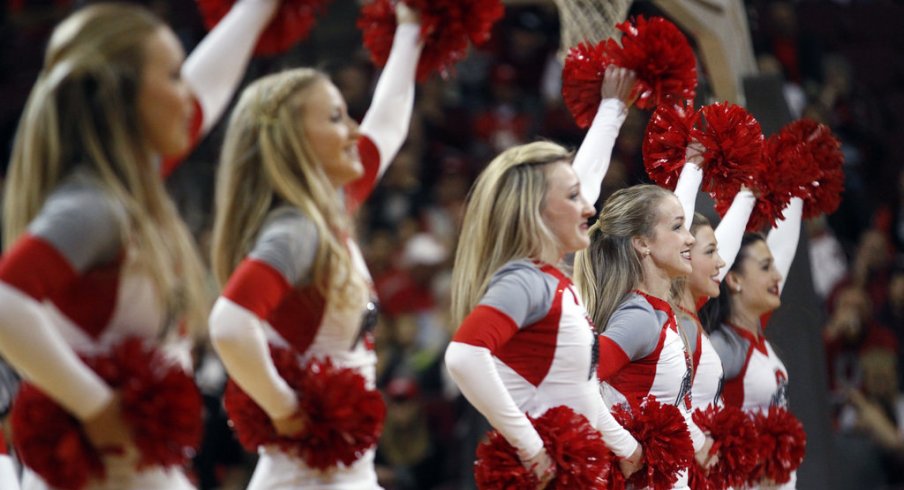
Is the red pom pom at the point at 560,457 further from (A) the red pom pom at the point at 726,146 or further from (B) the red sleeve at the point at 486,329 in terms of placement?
(A) the red pom pom at the point at 726,146

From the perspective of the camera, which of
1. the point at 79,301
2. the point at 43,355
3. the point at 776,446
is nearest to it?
the point at 43,355

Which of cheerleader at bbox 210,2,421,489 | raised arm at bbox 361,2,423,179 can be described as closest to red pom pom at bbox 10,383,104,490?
cheerleader at bbox 210,2,421,489

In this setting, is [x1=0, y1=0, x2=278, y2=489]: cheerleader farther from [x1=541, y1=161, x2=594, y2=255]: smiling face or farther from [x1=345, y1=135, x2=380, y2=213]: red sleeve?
[x1=541, y1=161, x2=594, y2=255]: smiling face

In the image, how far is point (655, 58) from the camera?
333 cm

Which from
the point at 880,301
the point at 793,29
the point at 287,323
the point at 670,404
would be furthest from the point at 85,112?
the point at 793,29

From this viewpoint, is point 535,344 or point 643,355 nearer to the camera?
point 535,344

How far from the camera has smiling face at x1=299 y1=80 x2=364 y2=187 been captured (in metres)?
2.54

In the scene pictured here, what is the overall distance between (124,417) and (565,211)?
1.25 m

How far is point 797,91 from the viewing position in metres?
8.25

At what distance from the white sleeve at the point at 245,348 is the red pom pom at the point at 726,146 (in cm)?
159

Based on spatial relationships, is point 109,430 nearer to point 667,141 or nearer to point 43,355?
point 43,355

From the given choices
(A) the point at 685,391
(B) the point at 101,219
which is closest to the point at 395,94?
(B) the point at 101,219

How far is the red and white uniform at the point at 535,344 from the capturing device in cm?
279

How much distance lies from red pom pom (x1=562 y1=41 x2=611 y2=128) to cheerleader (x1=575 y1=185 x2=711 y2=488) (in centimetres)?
24
